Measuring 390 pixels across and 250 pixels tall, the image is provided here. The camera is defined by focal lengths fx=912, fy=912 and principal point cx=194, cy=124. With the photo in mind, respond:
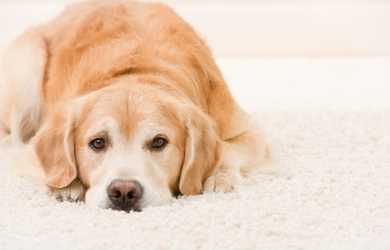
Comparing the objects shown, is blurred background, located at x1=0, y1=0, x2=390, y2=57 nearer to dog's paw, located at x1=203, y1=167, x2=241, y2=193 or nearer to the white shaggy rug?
the white shaggy rug

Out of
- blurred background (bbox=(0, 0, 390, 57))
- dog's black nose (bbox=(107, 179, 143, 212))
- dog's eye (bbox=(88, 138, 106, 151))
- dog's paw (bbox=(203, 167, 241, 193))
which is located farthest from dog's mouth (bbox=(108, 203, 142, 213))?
blurred background (bbox=(0, 0, 390, 57))

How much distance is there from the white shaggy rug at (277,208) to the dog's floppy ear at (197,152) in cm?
10

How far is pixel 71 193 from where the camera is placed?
3584mm

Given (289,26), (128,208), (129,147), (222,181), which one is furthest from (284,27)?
(128,208)

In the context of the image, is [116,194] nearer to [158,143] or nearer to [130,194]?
[130,194]

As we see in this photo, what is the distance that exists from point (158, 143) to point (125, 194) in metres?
0.31

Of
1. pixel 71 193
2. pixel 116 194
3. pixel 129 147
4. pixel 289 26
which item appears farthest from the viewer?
pixel 289 26

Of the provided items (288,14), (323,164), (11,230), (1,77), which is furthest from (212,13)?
(11,230)

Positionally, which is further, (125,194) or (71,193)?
(71,193)

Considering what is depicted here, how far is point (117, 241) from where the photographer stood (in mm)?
2939

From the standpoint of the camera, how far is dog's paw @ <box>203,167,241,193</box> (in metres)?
3.63

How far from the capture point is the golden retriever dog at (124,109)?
135 inches

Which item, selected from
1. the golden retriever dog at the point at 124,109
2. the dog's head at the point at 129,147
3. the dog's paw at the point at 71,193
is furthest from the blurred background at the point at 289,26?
the dog's paw at the point at 71,193

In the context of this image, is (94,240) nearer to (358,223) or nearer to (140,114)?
(140,114)
